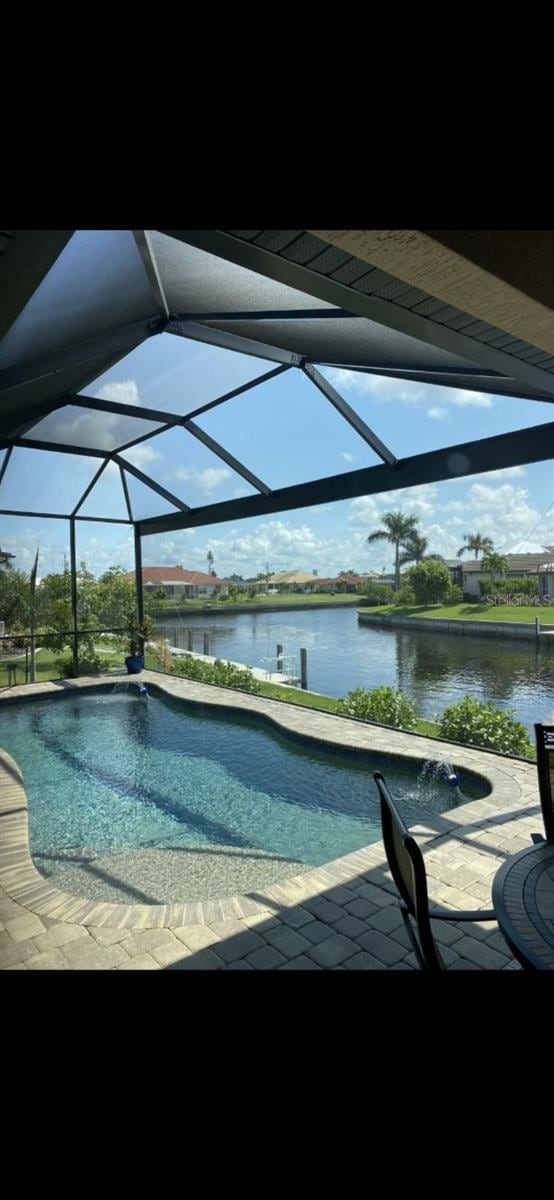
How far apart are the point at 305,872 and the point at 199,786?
269cm

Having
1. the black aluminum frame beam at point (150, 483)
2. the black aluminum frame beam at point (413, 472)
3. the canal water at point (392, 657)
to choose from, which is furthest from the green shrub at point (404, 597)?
the black aluminum frame beam at point (413, 472)

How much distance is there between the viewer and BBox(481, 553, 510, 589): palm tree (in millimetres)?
17547

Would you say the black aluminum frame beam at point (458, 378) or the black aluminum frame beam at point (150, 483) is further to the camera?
the black aluminum frame beam at point (150, 483)

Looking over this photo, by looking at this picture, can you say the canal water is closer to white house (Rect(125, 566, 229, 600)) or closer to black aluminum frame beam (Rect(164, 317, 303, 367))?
white house (Rect(125, 566, 229, 600))

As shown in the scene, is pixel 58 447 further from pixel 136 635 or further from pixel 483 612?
pixel 483 612

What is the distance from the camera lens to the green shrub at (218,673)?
1123 cm

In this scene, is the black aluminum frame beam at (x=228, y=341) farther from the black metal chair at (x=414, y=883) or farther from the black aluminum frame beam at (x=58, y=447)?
the black aluminum frame beam at (x=58, y=447)

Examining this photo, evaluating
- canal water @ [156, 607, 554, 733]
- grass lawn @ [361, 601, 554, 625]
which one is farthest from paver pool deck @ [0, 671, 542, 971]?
grass lawn @ [361, 601, 554, 625]

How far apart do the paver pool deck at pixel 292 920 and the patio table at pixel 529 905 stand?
67 cm

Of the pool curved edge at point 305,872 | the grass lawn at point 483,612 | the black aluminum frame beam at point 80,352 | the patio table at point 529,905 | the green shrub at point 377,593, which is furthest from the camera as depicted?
the green shrub at point 377,593
